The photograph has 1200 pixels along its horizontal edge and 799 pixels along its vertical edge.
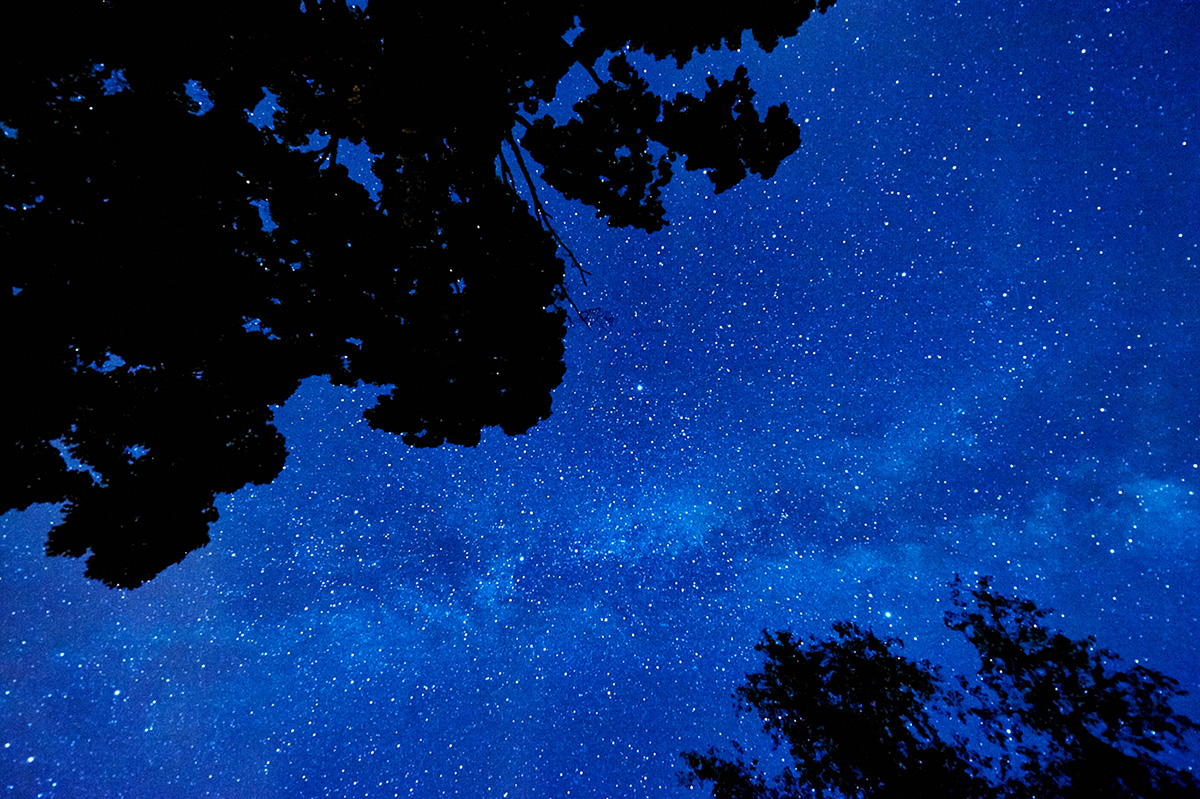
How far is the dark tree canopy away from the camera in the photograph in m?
3.86

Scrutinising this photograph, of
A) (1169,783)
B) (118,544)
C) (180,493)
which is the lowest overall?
(1169,783)

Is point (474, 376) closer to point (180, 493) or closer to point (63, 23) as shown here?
point (180, 493)

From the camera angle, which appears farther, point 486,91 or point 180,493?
point 180,493

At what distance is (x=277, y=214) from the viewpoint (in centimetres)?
495

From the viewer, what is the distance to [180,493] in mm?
5070

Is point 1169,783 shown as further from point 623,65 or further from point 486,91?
point 486,91

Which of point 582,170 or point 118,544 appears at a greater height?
point 582,170

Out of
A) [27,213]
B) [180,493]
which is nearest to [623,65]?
[27,213]

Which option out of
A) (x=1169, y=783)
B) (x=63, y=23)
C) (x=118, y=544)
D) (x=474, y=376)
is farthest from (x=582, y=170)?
(x=1169, y=783)

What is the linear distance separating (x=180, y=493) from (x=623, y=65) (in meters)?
6.95

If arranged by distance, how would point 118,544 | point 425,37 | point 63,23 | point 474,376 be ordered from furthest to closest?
point 474,376
point 118,544
point 425,37
point 63,23

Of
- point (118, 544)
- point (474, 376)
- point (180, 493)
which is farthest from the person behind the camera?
point (474, 376)

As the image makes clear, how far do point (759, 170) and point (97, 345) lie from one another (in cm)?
712

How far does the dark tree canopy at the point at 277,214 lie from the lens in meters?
3.86
